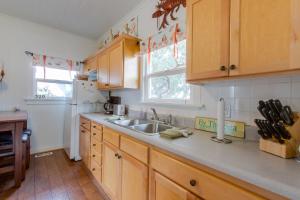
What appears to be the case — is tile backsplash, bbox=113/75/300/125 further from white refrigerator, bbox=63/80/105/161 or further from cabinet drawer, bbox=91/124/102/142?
white refrigerator, bbox=63/80/105/161

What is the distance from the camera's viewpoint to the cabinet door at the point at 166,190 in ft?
2.89

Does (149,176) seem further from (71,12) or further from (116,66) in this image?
(71,12)

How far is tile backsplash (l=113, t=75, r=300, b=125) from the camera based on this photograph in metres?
1.00

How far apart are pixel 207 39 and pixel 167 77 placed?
0.90 metres

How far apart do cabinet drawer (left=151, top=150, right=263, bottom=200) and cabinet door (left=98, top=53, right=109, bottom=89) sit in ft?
6.19

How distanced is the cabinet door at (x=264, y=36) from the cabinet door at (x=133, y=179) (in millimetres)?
954

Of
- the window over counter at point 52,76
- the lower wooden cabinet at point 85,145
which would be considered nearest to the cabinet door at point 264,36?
the lower wooden cabinet at point 85,145

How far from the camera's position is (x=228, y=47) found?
1.01 meters

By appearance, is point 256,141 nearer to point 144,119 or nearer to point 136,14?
point 144,119

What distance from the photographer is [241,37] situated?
94cm

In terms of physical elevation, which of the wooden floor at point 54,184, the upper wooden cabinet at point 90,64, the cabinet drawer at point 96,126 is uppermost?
the upper wooden cabinet at point 90,64

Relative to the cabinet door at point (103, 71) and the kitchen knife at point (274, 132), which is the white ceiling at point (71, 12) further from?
the kitchen knife at point (274, 132)

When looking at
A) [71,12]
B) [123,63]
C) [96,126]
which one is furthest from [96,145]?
[71,12]

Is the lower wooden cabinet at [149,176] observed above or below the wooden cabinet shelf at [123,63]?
below
